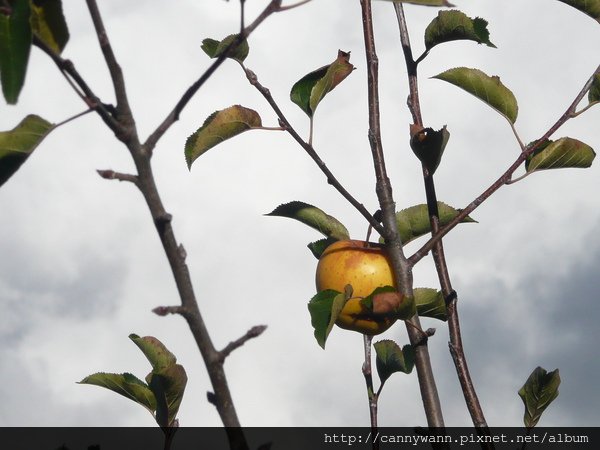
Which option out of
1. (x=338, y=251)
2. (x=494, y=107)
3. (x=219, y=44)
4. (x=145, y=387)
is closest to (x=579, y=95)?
(x=494, y=107)

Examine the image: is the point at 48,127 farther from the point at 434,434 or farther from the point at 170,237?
the point at 434,434

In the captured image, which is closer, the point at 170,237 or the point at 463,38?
the point at 170,237


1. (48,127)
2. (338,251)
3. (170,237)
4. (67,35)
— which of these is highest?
(338,251)

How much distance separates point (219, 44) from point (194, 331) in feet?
4.82

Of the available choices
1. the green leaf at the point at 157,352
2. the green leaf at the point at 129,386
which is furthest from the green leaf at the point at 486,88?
the green leaf at the point at 129,386

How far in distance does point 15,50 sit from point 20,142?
28 centimetres

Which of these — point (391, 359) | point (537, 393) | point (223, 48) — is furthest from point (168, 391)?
point (537, 393)

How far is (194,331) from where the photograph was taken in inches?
48.8

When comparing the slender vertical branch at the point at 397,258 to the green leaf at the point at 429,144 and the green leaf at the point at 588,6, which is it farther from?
the green leaf at the point at 588,6

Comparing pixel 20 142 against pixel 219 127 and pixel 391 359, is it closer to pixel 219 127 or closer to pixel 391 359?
pixel 219 127

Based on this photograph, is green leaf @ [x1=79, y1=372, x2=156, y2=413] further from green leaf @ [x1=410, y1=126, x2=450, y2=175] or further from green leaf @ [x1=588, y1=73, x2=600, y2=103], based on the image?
green leaf @ [x1=588, y1=73, x2=600, y2=103]

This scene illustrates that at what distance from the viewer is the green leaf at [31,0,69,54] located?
146cm

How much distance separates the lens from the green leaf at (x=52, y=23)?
1.46m

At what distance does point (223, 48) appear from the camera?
243 centimetres
